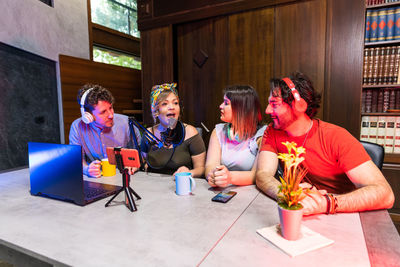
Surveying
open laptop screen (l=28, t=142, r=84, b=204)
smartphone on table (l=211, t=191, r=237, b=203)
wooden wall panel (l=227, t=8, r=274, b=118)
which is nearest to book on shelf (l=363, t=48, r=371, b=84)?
wooden wall panel (l=227, t=8, r=274, b=118)

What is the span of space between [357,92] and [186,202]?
2.12 metres

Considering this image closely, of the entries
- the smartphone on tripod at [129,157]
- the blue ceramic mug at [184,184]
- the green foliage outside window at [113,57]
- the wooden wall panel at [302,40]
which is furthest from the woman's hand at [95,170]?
the green foliage outside window at [113,57]

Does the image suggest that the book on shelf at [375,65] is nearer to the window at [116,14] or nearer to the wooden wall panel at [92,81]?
the wooden wall panel at [92,81]

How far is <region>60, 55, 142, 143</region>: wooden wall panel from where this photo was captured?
3.22m

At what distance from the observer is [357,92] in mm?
2309

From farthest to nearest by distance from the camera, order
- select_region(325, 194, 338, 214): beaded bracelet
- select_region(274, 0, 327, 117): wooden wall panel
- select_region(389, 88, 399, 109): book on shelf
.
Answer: select_region(274, 0, 327, 117): wooden wall panel, select_region(389, 88, 399, 109): book on shelf, select_region(325, 194, 338, 214): beaded bracelet

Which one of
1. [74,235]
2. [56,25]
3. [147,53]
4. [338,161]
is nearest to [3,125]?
[56,25]

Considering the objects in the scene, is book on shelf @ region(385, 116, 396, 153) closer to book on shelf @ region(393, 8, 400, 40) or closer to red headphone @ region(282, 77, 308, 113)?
book on shelf @ region(393, 8, 400, 40)

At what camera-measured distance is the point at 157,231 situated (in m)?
0.82

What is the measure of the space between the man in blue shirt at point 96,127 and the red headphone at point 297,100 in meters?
1.26

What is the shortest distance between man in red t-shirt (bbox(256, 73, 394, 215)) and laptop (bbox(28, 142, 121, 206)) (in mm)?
828

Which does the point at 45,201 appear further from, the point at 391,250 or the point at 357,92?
the point at 357,92

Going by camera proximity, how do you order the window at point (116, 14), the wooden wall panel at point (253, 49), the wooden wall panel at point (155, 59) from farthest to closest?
the window at point (116, 14)
the wooden wall panel at point (155, 59)
the wooden wall panel at point (253, 49)

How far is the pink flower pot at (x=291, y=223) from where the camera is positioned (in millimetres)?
736
